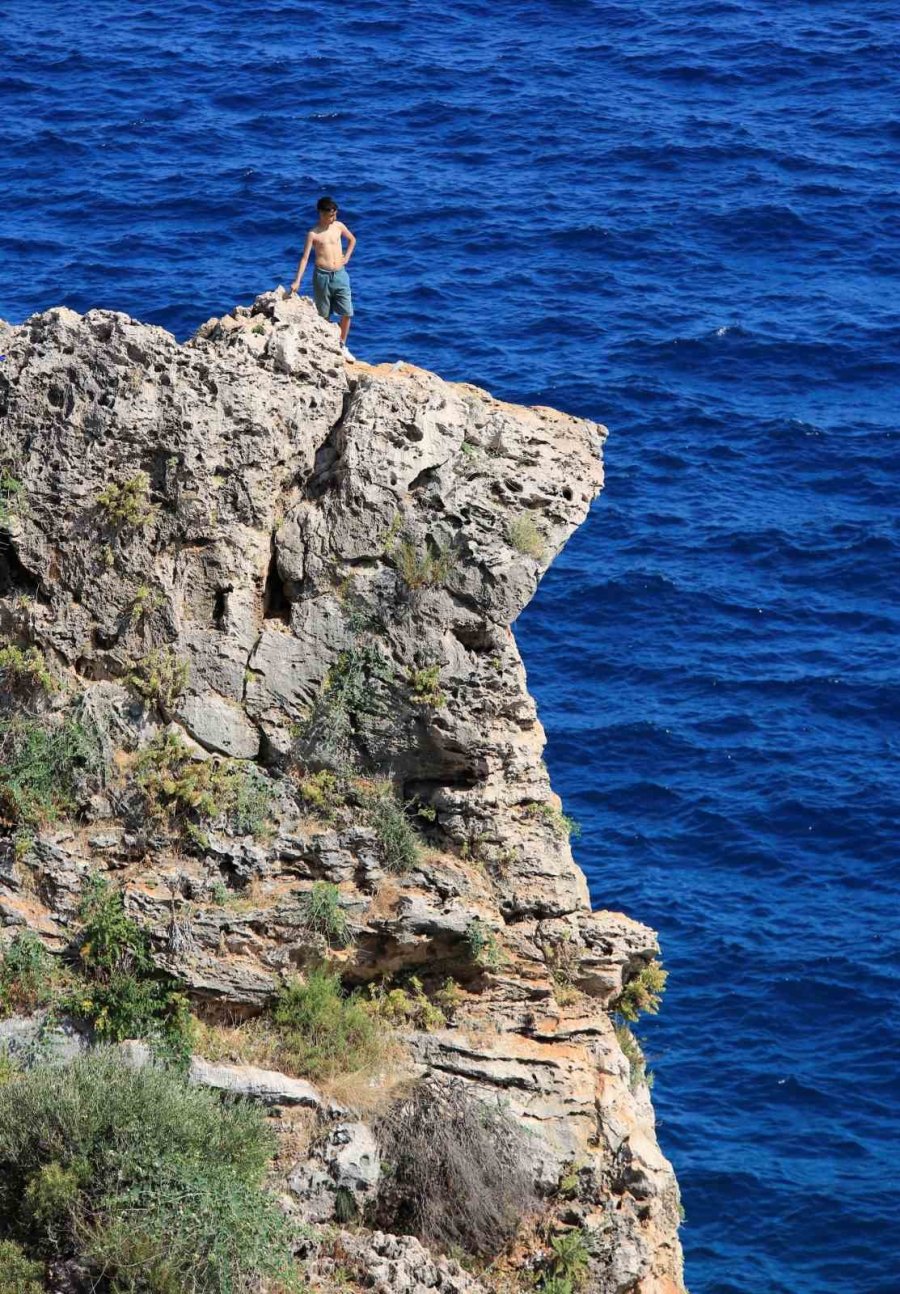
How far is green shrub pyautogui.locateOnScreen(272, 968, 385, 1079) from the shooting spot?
1961 centimetres

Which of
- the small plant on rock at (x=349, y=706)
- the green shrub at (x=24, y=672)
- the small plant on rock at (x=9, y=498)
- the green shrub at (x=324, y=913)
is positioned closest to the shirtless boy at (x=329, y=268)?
the small plant on rock at (x=9, y=498)

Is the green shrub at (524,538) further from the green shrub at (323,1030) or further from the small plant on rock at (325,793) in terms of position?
the green shrub at (323,1030)

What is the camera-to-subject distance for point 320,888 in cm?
1988

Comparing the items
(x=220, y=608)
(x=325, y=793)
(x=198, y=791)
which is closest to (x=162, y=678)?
(x=220, y=608)

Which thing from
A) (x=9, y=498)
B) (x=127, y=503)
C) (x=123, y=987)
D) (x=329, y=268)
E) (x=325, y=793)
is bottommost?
(x=123, y=987)

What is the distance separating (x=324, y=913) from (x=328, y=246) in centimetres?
913

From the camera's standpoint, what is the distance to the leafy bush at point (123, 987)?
63.6 ft

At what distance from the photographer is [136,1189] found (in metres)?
17.3

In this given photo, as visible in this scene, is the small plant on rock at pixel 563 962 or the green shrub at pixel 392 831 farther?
the small plant on rock at pixel 563 962

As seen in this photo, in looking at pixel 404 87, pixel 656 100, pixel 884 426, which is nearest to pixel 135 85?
pixel 404 87

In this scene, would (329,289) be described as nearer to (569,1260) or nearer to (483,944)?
(483,944)

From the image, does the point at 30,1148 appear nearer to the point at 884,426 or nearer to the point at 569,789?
the point at 569,789

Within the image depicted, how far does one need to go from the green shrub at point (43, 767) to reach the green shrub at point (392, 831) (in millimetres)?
3061

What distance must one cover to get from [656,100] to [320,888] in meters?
54.8
